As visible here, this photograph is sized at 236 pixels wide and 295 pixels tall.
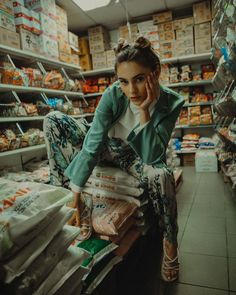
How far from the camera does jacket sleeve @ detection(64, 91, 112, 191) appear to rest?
1.22 meters

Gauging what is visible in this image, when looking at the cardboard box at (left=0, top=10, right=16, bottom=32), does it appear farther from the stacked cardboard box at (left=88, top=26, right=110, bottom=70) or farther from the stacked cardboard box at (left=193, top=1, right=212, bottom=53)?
the stacked cardboard box at (left=193, top=1, right=212, bottom=53)

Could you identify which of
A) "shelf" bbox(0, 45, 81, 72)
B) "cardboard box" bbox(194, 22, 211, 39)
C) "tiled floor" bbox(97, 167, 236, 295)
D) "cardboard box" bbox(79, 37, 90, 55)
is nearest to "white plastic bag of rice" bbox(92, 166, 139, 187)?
"tiled floor" bbox(97, 167, 236, 295)

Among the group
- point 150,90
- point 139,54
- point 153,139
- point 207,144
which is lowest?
point 207,144

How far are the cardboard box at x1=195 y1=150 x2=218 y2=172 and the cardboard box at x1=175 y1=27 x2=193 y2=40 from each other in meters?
1.85

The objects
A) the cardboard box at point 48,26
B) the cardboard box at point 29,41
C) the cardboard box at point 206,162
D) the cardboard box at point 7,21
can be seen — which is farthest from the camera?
the cardboard box at point 206,162

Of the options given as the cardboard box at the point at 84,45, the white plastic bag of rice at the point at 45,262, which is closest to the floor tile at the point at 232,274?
the white plastic bag of rice at the point at 45,262

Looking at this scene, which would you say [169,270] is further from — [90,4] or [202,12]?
[202,12]

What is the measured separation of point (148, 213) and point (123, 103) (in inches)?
27.4

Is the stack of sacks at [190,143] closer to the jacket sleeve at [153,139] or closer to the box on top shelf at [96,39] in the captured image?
the box on top shelf at [96,39]

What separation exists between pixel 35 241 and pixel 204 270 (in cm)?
93

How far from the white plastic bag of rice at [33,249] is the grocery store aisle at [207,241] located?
2.14ft

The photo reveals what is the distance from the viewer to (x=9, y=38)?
2396 mm

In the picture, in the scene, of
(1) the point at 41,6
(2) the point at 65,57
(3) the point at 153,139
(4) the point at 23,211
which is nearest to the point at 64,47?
(2) the point at 65,57

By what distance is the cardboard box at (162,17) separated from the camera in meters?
3.78
